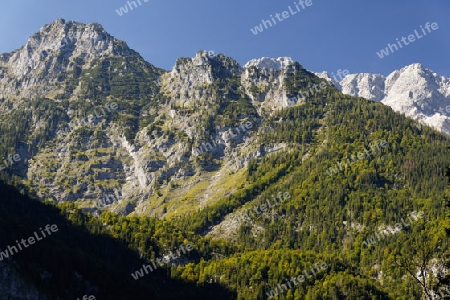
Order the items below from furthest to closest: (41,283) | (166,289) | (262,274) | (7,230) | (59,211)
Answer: (59,211) → (262,274) → (166,289) → (7,230) → (41,283)

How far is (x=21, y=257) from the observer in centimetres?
11938

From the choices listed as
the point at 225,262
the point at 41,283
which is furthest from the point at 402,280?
the point at 41,283

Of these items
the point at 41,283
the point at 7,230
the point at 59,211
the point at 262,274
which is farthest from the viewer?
the point at 59,211

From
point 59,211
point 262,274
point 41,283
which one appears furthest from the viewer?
point 59,211

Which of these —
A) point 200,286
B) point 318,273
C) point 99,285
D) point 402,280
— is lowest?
point 402,280

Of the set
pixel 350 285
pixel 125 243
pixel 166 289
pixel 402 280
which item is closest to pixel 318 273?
pixel 350 285

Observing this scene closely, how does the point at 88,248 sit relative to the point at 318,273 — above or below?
above

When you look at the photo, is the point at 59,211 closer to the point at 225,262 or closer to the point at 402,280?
the point at 225,262

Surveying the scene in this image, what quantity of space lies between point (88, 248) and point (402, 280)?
129497 millimetres

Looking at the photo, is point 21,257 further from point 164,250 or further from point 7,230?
point 164,250

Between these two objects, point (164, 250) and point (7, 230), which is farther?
point (164, 250)

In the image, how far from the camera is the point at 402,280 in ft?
632

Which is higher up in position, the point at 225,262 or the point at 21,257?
the point at 21,257

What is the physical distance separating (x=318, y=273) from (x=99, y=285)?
92.8 metres
